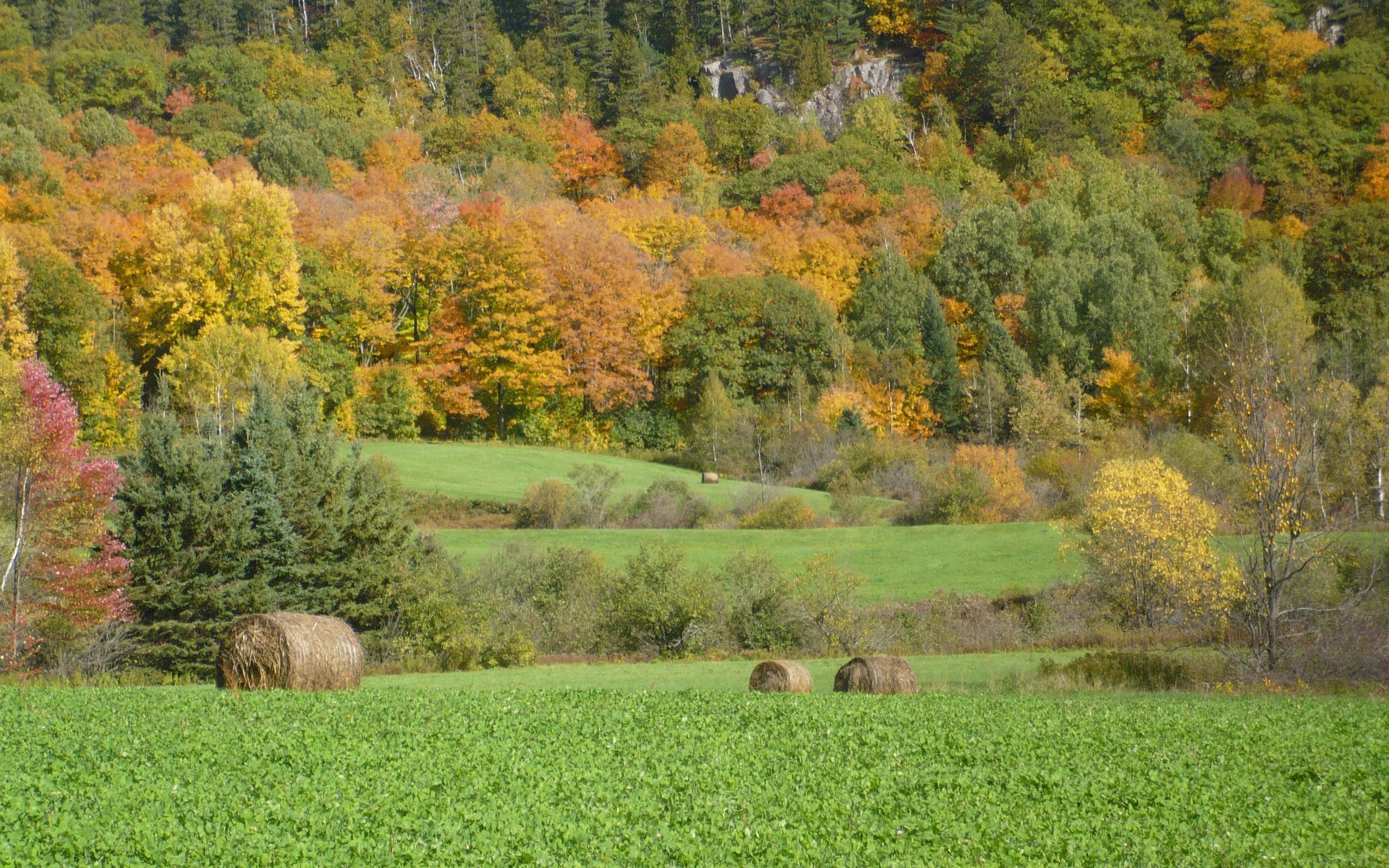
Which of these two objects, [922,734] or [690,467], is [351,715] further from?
[690,467]

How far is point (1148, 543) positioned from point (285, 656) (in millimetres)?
23221

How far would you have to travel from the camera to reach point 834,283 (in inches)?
3049

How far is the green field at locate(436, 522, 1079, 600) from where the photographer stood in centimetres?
3697

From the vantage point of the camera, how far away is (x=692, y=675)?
24.9 meters

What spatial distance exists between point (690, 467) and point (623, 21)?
91016 mm

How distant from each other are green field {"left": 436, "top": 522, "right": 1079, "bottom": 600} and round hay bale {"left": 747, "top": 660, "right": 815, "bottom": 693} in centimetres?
1341

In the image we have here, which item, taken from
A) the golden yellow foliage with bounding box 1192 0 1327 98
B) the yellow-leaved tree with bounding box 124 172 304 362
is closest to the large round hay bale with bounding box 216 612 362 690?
the yellow-leaved tree with bounding box 124 172 304 362

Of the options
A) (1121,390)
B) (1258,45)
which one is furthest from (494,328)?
(1258,45)

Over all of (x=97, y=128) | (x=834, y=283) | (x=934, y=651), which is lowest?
(x=934, y=651)

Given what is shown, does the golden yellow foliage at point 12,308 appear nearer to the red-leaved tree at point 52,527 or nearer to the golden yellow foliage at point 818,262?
the red-leaved tree at point 52,527

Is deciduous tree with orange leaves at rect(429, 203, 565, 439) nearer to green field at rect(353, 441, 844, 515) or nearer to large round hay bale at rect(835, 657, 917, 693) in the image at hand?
green field at rect(353, 441, 844, 515)

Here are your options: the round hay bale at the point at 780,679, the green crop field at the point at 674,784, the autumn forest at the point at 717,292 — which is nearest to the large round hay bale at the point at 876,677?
the round hay bale at the point at 780,679

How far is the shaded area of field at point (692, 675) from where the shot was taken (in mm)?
22062

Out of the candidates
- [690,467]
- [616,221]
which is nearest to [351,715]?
[690,467]
